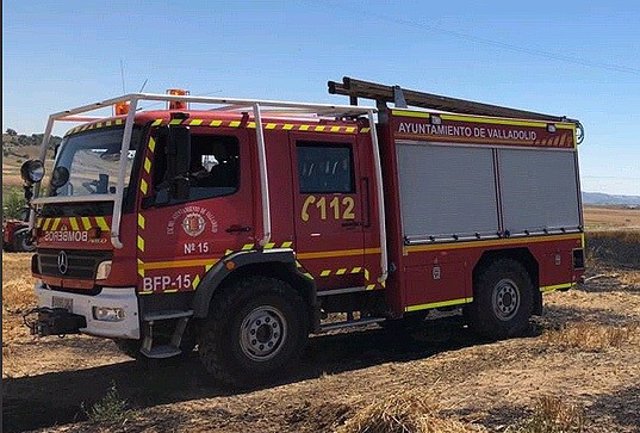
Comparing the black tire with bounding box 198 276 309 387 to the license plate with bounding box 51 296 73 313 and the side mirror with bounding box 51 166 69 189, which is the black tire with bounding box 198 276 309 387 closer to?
the license plate with bounding box 51 296 73 313

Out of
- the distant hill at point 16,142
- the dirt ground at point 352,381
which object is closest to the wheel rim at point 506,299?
the dirt ground at point 352,381

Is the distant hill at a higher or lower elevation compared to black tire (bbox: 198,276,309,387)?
higher

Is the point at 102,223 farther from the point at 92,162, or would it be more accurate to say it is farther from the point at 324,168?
the point at 324,168

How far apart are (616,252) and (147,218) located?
20.5 metres

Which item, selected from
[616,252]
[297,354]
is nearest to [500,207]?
[297,354]

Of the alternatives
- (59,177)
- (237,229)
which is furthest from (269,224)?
(59,177)

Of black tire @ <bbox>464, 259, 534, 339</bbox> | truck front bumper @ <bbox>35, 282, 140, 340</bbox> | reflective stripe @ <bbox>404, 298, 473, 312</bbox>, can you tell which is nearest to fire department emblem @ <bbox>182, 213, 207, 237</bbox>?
truck front bumper @ <bbox>35, 282, 140, 340</bbox>

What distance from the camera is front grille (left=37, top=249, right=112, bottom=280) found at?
6.78 metres

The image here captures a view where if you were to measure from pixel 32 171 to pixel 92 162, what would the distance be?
745 mm

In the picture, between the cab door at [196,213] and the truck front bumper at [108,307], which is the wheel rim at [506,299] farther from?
the truck front bumper at [108,307]

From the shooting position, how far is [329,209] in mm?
7965

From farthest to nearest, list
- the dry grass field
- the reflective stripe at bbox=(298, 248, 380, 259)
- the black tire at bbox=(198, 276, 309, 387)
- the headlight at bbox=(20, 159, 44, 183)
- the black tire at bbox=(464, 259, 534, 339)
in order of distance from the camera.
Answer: the dry grass field < the black tire at bbox=(464, 259, 534, 339) < the reflective stripe at bbox=(298, 248, 380, 259) < the headlight at bbox=(20, 159, 44, 183) < the black tire at bbox=(198, 276, 309, 387)

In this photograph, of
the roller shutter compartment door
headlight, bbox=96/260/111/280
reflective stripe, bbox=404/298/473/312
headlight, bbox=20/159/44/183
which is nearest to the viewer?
headlight, bbox=96/260/111/280

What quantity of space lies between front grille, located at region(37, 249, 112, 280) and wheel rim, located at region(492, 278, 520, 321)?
5.19 m
